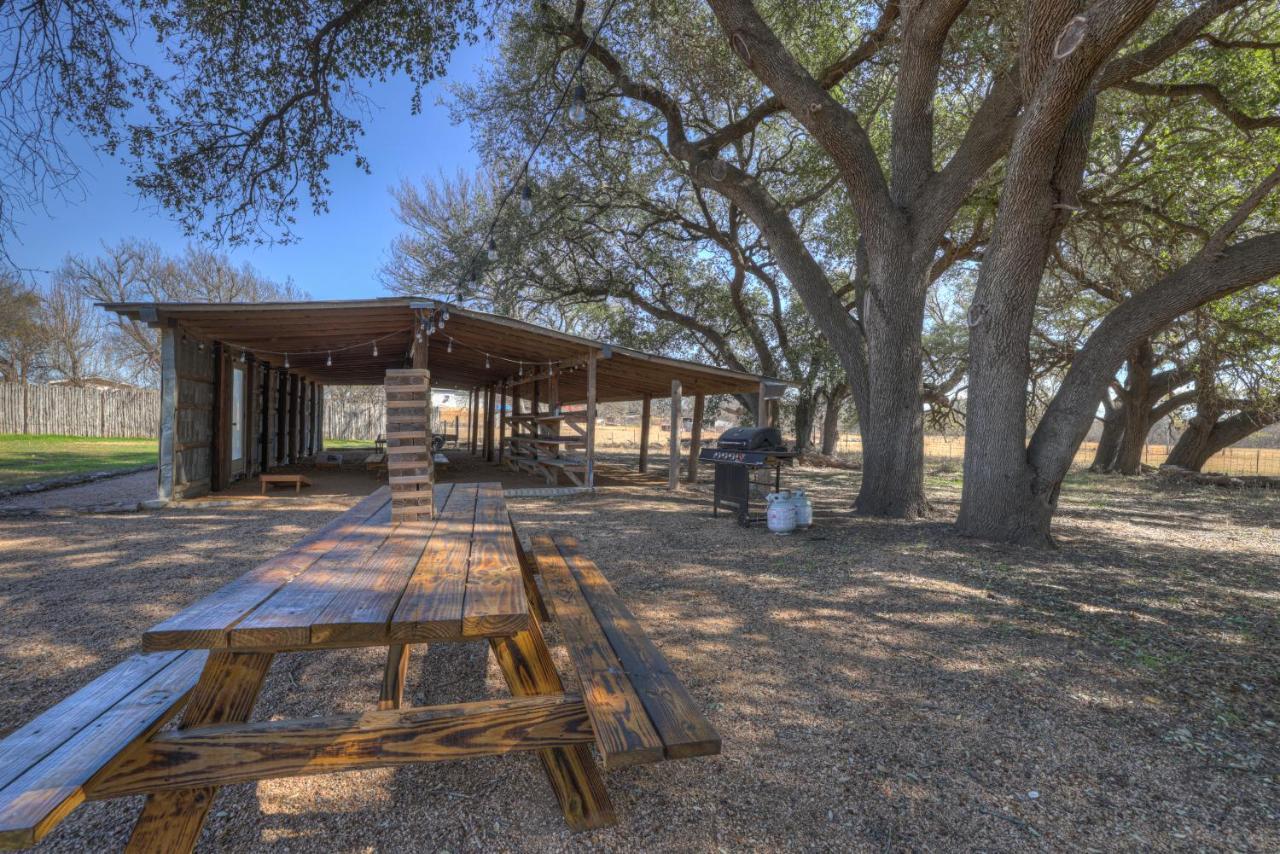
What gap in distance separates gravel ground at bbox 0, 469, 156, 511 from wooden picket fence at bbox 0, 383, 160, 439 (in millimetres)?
14210

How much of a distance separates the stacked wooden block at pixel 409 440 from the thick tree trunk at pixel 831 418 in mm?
16726

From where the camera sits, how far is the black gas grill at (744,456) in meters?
7.22

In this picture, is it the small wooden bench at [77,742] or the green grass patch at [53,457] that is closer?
the small wooden bench at [77,742]

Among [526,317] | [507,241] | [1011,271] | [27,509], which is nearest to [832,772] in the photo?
[1011,271]

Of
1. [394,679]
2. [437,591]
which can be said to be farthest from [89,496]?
[437,591]

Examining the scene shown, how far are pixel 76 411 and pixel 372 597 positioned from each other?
27229 millimetres

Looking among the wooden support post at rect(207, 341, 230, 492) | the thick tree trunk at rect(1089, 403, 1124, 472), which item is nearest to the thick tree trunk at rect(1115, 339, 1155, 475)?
the thick tree trunk at rect(1089, 403, 1124, 472)

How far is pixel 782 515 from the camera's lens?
6867 mm

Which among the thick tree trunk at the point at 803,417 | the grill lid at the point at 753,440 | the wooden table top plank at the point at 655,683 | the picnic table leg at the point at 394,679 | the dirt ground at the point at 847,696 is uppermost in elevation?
the thick tree trunk at the point at 803,417

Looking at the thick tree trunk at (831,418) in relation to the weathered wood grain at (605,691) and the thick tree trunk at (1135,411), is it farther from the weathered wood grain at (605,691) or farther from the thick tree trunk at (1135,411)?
the weathered wood grain at (605,691)

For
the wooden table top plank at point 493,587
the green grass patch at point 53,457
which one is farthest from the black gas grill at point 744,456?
the green grass patch at point 53,457

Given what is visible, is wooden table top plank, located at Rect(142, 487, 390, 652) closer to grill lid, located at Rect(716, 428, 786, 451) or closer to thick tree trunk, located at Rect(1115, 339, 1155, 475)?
grill lid, located at Rect(716, 428, 786, 451)

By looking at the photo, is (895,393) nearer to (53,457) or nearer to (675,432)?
(675,432)

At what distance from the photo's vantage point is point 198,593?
4129 millimetres
